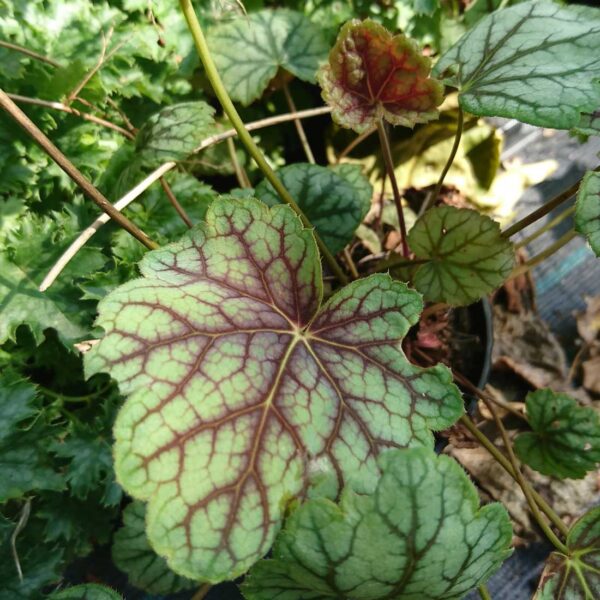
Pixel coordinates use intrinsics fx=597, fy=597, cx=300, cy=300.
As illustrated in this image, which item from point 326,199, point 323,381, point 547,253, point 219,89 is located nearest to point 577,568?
point 323,381

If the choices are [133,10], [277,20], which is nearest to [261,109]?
[277,20]

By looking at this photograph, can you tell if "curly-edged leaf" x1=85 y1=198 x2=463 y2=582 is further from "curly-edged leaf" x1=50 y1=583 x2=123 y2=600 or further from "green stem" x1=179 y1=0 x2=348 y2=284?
"curly-edged leaf" x1=50 y1=583 x2=123 y2=600

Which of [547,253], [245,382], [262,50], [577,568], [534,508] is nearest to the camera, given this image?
[245,382]

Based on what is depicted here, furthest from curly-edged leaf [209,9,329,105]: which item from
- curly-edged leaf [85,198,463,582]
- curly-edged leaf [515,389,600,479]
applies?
curly-edged leaf [515,389,600,479]

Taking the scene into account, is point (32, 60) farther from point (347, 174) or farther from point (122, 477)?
point (122, 477)

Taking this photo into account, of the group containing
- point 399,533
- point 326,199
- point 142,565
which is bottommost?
point 142,565

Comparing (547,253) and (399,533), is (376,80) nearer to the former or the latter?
(547,253)
